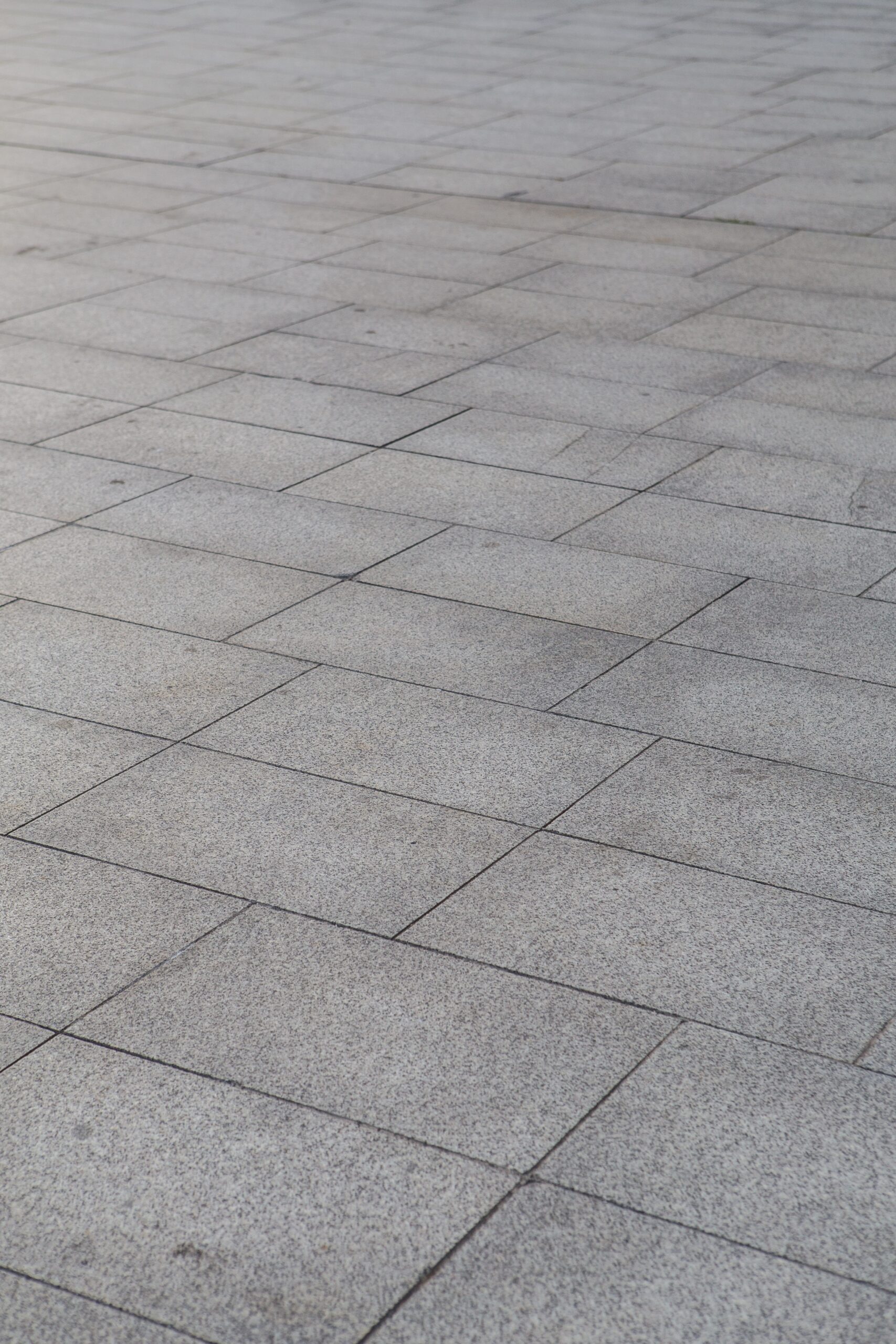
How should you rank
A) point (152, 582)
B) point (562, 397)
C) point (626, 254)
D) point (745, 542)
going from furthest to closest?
1. point (626, 254)
2. point (562, 397)
3. point (745, 542)
4. point (152, 582)

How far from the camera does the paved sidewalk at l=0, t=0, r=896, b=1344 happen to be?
3869mm

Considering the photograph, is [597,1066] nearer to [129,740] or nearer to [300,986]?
[300,986]

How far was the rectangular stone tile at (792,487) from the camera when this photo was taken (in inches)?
316

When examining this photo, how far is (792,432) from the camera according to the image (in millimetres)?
8992

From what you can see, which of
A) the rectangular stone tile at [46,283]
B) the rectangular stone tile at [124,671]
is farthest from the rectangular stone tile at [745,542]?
the rectangular stone tile at [46,283]

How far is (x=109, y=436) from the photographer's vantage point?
29.3 feet

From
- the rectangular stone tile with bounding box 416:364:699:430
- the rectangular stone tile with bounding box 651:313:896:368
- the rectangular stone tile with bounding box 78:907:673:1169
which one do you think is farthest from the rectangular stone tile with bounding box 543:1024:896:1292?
the rectangular stone tile with bounding box 651:313:896:368

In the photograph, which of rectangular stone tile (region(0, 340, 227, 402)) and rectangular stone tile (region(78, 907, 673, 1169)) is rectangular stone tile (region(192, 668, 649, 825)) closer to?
rectangular stone tile (region(78, 907, 673, 1169))

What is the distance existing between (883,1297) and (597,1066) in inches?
38.9

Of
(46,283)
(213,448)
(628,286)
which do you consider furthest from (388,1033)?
(46,283)

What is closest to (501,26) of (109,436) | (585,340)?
(585,340)

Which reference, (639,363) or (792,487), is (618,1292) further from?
(639,363)

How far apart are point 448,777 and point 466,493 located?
9.06 feet

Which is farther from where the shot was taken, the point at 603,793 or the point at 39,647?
the point at 39,647
